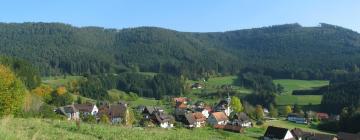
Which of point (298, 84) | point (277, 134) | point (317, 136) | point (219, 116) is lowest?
point (317, 136)

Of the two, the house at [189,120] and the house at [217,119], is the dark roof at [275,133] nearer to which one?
the house at [189,120]

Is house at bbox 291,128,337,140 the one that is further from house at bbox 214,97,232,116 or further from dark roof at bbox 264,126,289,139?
house at bbox 214,97,232,116

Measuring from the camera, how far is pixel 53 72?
180500mm

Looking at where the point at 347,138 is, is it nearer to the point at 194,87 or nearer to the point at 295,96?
the point at 295,96

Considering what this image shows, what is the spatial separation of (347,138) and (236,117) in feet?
90.7

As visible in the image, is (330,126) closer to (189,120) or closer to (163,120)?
(189,120)

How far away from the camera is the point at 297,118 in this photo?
340 ft

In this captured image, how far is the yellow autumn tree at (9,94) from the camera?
106 feet

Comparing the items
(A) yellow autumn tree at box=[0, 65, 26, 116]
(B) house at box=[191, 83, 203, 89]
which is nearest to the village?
(A) yellow autumn tree at box=[0, 65, 26, 116]

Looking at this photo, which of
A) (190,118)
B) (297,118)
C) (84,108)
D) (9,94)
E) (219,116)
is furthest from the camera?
(297,118)

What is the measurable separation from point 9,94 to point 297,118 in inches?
3178

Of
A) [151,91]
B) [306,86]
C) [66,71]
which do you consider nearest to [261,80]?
[306,86]

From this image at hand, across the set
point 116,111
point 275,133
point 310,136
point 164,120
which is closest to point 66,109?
point 116,111

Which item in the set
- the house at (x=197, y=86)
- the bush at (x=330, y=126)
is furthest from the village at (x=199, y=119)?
the house at (x=197, y=86)
